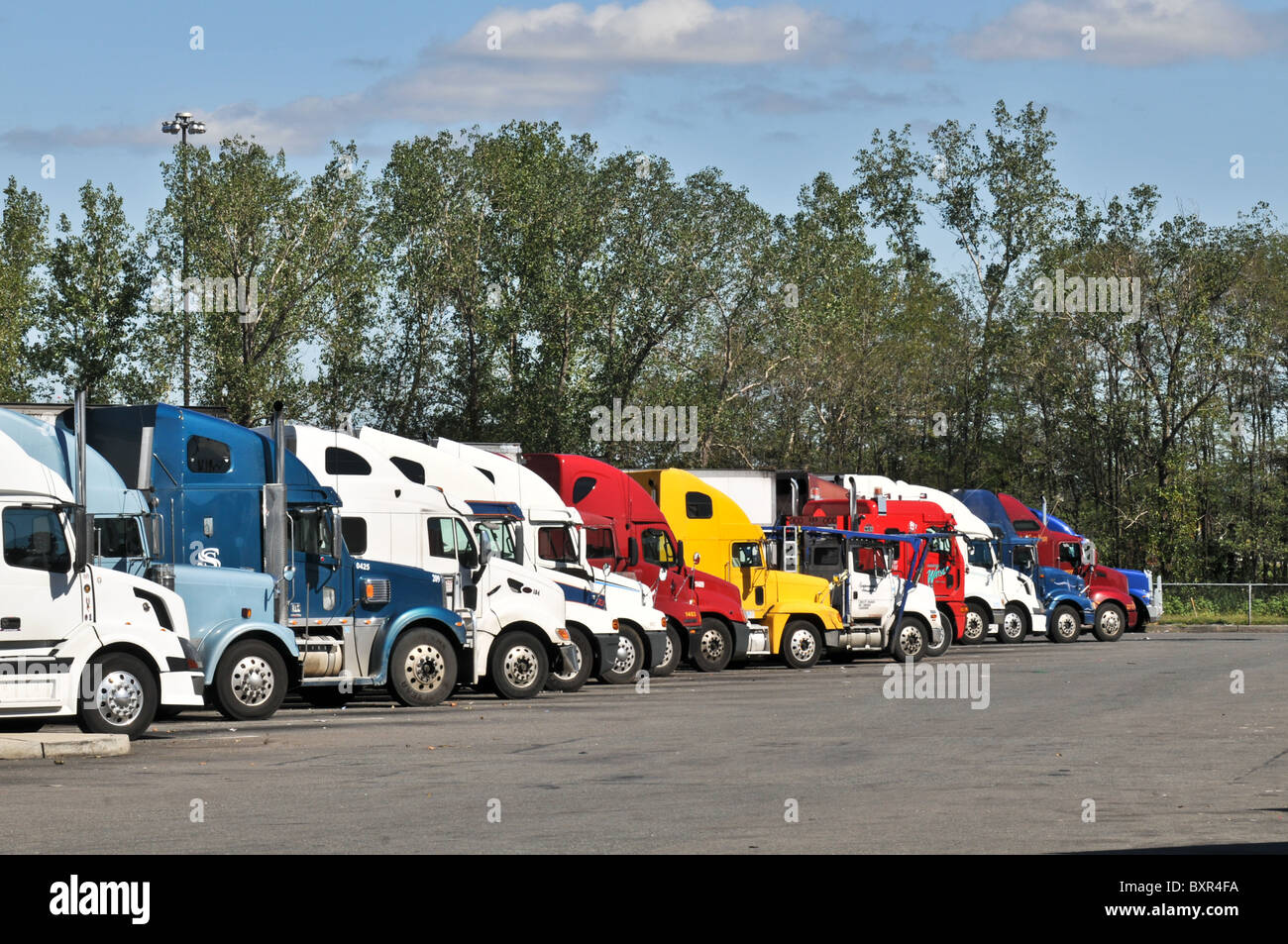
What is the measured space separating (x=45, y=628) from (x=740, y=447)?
1639 inches

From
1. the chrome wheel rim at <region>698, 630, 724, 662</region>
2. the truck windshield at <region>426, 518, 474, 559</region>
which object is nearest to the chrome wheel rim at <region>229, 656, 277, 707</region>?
the truck windshield at <region>426, 518, 474, 559</region>

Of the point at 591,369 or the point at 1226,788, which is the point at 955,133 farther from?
the point at 1226,788

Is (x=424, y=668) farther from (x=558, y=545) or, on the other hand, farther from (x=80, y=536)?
(x=80, y=536)

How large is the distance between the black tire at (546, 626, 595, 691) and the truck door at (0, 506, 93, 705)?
30.2 feet

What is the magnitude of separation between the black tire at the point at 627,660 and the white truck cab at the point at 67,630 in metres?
9.84

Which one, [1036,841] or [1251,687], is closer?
[1036,841]

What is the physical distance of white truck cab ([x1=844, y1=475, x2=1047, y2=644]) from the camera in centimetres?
3806

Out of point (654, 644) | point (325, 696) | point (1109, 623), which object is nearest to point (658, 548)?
point (654, 644)

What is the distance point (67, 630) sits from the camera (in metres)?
17.6

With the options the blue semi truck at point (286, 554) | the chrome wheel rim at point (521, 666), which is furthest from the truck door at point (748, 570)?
the blue semi truck at point (286, 554)

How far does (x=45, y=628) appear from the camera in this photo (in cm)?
1748

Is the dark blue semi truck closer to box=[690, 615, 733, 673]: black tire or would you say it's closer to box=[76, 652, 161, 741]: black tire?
box=[76, 652, 161, 741]: black tire
